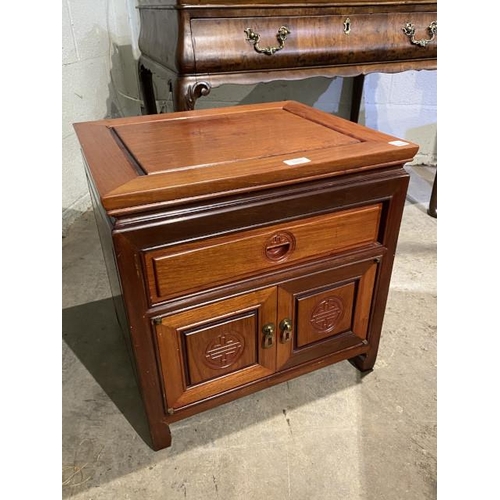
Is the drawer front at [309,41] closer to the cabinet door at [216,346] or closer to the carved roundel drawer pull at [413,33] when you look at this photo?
the carved roundel drawer pull at [413,33]

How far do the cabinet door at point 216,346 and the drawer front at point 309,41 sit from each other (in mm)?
731

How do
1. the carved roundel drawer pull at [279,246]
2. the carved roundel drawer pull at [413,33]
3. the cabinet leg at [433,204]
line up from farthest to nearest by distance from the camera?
the cabinet leg at [433,204] → the carved roundel drawer pull at [413,33] → the carved roundel drawer pull at [279,246]

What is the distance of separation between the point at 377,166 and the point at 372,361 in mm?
524

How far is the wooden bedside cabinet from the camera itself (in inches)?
26.1

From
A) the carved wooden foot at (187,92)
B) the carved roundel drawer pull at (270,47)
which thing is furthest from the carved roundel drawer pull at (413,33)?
the carved wooden foot at (187,92)

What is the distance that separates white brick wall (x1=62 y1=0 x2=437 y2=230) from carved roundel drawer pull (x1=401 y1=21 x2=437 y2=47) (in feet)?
2.55

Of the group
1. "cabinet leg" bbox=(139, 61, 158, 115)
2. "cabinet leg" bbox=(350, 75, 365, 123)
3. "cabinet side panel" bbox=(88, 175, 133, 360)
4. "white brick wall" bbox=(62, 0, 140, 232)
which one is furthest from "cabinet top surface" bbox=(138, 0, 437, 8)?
"cabinet leg" bbox=(350, 75, 365, 123)

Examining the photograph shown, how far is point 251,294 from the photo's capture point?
31.0 inches

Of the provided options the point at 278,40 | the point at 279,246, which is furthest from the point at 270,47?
the point at 279,246

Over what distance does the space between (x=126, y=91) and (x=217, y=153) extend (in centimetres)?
169

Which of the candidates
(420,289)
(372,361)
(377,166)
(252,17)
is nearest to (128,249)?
(377,166)

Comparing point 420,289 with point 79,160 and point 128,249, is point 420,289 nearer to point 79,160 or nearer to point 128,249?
point 128,249

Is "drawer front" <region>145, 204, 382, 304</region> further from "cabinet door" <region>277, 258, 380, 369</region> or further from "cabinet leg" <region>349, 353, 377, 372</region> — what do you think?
"cabinet leg" <region>349, 353, 377, 372</region>

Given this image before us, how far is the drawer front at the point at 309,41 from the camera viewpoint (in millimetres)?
1172
